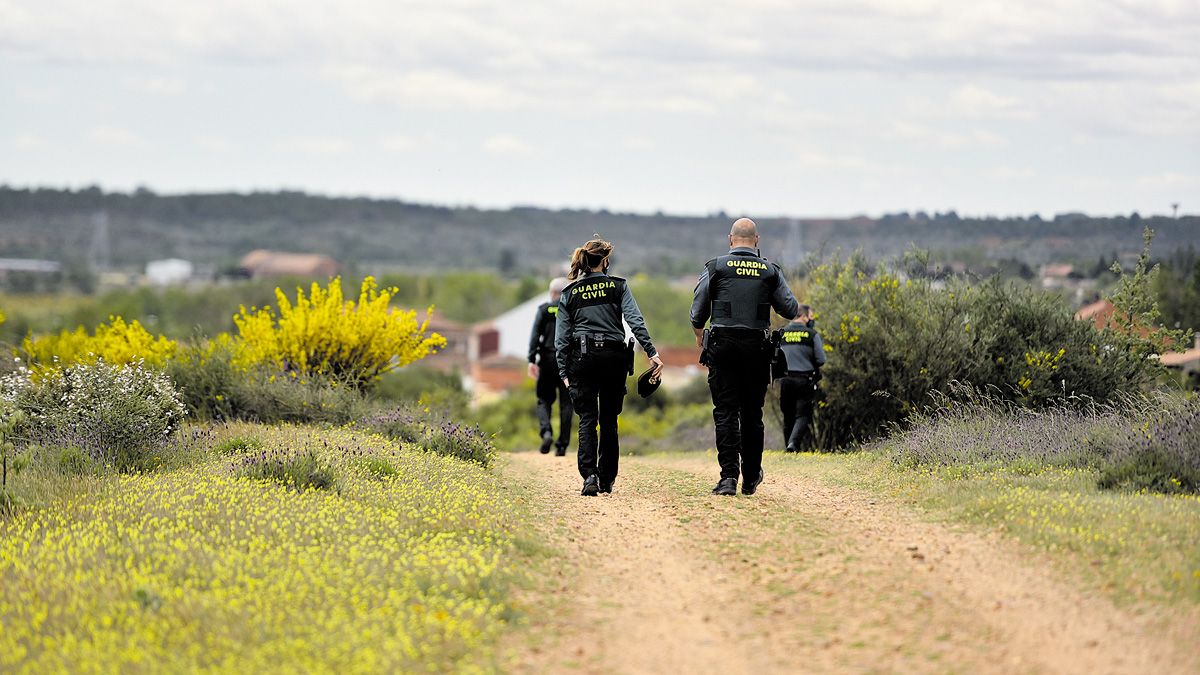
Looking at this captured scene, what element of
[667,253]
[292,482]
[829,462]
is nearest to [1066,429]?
[829,462]

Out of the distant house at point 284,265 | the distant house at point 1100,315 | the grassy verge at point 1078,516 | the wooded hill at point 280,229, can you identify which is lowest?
the distant house at point 284,265

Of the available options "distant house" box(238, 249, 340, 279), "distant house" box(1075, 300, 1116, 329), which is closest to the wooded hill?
"distant house" box(238, 249, 340, 279)

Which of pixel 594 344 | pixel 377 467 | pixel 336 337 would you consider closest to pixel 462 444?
pixel 377 467

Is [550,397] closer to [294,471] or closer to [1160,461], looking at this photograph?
[294,471]

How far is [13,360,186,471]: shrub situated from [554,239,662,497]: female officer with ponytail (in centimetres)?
386

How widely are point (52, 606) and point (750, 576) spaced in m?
3.94

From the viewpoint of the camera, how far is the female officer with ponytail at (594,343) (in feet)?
36.0

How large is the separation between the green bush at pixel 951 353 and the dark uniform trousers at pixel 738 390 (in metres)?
5.32

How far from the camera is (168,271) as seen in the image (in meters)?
171

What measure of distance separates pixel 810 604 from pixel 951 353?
944 centimetres

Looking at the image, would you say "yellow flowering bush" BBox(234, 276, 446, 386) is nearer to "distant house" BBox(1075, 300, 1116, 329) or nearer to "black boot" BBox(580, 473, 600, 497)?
"black boot" BBox(580, 473, 600, 497)

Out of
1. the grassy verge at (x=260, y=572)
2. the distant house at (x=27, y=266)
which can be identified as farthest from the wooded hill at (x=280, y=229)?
the grassy verge at (x=260, y=572)

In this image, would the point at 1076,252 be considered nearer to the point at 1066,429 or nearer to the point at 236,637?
the point at 1066,429

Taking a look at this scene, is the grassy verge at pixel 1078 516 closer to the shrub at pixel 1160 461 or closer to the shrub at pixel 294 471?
the shrub at pixel 1160 461
